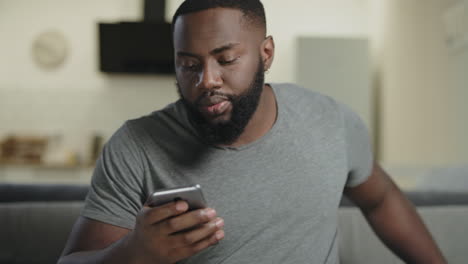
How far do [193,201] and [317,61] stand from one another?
156 inches

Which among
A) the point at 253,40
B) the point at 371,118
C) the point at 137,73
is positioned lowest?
the point at 371,118

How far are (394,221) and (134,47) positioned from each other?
4038 mm

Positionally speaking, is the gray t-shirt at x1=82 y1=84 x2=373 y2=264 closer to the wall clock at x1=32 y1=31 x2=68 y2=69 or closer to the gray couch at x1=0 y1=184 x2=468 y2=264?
the gray couch at x1=0 y1=184 x2=468 y2=264

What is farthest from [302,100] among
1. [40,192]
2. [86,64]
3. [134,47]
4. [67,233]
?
[86,64]

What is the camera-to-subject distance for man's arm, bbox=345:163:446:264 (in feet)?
3.56

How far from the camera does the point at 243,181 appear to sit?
90 centimetres

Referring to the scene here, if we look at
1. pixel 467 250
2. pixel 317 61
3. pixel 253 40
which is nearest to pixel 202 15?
pixel 253 40

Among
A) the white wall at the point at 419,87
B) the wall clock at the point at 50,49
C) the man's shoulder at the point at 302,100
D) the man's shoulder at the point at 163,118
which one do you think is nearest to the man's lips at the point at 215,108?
the man's shoulder at the point at 163,118

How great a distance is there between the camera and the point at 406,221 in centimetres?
110

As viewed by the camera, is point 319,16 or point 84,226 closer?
point 84,226

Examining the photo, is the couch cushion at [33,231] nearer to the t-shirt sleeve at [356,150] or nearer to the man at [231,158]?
the man at [231,158]

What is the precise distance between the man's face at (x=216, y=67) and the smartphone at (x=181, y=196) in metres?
0.21

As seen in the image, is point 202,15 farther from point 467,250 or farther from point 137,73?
point 137,73

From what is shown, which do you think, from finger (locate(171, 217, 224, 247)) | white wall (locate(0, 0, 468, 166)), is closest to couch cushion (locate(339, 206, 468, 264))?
finger (locate(171, 217, 224, 247))
